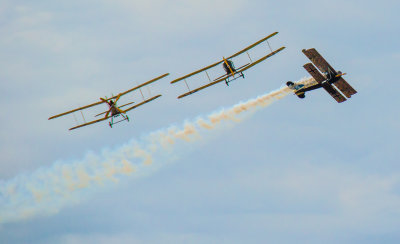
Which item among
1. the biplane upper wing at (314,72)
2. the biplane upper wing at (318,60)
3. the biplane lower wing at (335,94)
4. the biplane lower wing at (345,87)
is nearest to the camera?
the biplane upper wing at (318,60)

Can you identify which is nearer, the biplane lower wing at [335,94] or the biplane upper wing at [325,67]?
the biplane upper wing at [325,67]

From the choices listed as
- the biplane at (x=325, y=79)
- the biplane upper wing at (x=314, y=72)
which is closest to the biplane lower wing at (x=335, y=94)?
the biplane at (x=325, y=79)

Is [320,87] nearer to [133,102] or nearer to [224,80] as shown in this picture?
[224,80]

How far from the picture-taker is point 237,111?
310 feet

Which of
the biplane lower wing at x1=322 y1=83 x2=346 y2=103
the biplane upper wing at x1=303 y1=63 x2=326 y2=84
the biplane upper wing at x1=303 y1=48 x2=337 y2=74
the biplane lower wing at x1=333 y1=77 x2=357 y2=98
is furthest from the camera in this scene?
the biplane lower wing at x1=322 y1=83 x2=346 y2=103

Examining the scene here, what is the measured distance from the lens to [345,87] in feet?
299

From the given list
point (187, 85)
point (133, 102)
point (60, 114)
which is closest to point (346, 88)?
point (187, 85)

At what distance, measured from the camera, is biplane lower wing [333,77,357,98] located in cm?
9069

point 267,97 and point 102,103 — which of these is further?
point 267,97

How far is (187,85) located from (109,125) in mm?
9303

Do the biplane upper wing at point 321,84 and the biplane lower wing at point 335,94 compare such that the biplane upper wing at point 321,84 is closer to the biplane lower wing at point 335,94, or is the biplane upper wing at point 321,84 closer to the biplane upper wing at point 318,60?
the biplane lower wing at point 335,94

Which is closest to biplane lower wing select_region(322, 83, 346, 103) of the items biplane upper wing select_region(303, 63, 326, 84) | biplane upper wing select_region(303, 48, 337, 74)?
biplane upper wing select_region(303, 63, 326, 84)

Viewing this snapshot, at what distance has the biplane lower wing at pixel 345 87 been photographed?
90688mm

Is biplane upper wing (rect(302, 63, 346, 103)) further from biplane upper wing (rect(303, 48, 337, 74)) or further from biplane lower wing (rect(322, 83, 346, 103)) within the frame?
biplane upper wing (rect(303, 48, 337, 74))
